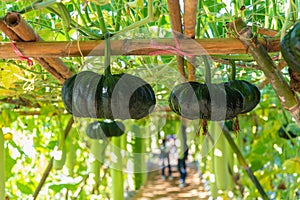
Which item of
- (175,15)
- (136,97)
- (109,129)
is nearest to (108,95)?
(136,97)

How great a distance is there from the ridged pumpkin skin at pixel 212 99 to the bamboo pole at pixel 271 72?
141 millimetres

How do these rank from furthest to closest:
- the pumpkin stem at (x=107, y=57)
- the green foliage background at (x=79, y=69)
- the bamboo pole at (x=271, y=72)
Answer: the green foliage background at (x=79, y=69), the pumpkin stem at (x=107, y=57), the bamboo pole at (x=271, y=72)

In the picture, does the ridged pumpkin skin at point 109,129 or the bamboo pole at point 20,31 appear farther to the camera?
the ridged pumpkin skin at point 109,129

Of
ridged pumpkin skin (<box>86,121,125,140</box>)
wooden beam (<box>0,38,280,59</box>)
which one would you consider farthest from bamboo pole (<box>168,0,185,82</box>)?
ridged pumpkin skin (<box>86,121,125,140</box>)

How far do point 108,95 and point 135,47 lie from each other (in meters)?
0.13

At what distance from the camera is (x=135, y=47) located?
1.01 metres

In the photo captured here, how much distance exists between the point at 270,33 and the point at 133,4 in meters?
0.36

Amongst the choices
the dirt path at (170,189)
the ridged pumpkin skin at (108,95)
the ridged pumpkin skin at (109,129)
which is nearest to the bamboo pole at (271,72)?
the ridged pumpkin skin at (108,95)

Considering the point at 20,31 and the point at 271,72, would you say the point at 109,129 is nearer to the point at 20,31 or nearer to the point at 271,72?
the point at 20,31

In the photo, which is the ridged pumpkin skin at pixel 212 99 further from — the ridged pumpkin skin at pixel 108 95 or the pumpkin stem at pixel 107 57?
the pumpkin stem at pixel 107 57

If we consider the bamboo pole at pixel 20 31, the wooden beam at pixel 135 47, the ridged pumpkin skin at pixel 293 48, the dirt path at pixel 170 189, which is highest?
the bamboo pole at pixel 20 31

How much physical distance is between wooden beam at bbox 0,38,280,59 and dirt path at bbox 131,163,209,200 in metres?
5.06

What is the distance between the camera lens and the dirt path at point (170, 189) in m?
6.66

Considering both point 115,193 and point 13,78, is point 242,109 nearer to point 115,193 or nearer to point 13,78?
point 13,78
